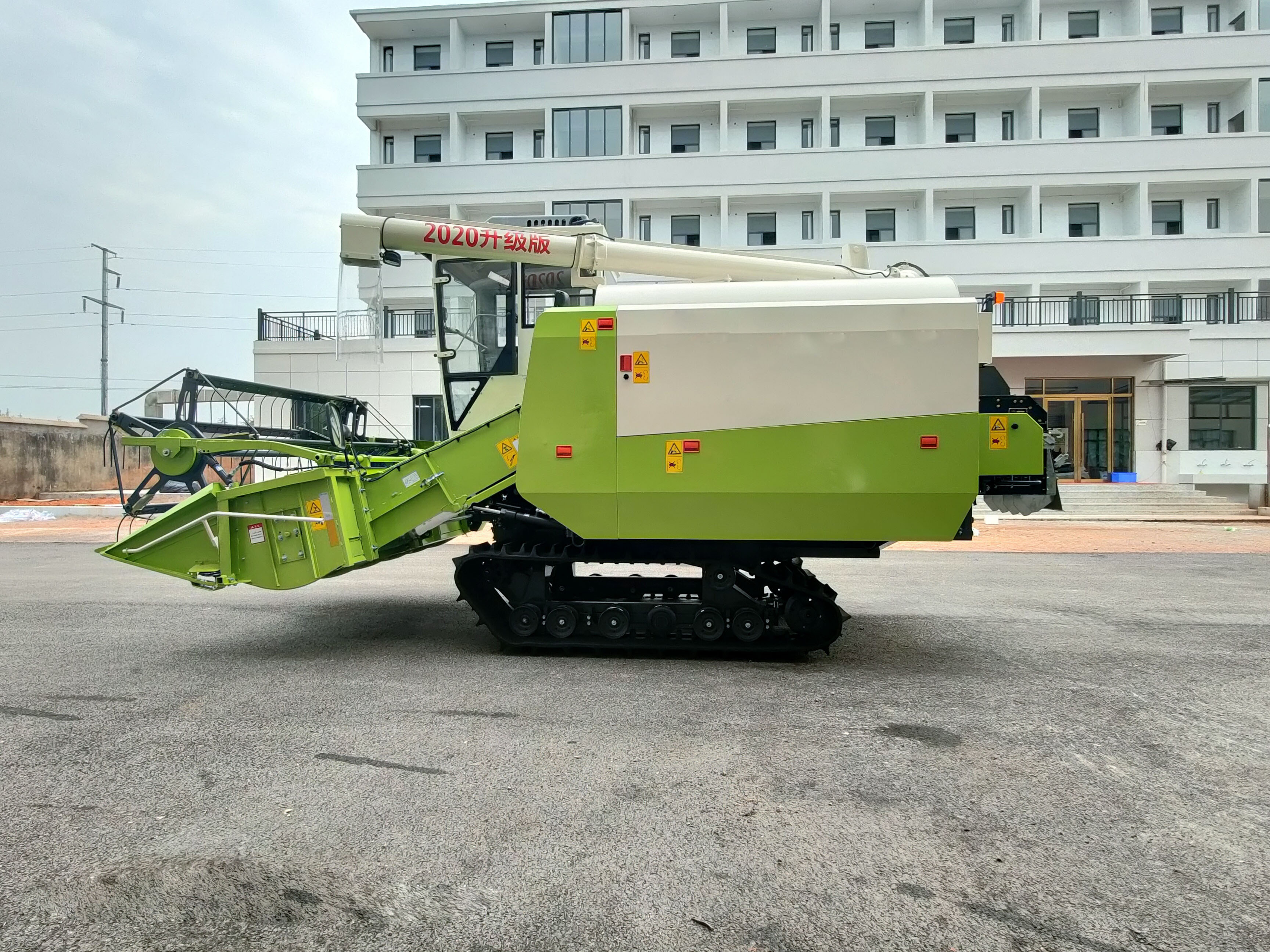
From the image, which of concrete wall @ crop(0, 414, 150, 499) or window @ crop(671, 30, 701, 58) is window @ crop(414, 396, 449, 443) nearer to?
concrete wall @ crop(0, 414, 150, 499)

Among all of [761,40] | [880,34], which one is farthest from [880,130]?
[761,40]

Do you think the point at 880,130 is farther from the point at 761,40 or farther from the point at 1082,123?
the point at 1082,123

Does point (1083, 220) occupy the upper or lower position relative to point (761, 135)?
lower

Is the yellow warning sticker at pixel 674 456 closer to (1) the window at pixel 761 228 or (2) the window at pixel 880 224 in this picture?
(1) the window at pixel 761 228

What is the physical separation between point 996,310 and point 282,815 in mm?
24677

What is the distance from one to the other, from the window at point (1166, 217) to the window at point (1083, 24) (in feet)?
20.9

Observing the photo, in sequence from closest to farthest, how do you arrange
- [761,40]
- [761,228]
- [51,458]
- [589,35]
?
[51,458] → [761,228] → [589,35] → [761,40]

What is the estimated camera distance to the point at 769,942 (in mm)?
2232

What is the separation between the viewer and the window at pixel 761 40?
Answer: 90.2 ft

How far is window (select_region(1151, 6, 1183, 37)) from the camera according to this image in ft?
84.8

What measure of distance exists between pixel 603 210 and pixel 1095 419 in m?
16.5

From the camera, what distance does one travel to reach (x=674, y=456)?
4.81 m

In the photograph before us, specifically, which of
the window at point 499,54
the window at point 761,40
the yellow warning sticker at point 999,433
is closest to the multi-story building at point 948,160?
the window at point 761,40

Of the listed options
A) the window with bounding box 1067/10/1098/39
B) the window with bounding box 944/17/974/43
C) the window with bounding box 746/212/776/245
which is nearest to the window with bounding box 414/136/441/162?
the window with bounding box 746/212/776/245
